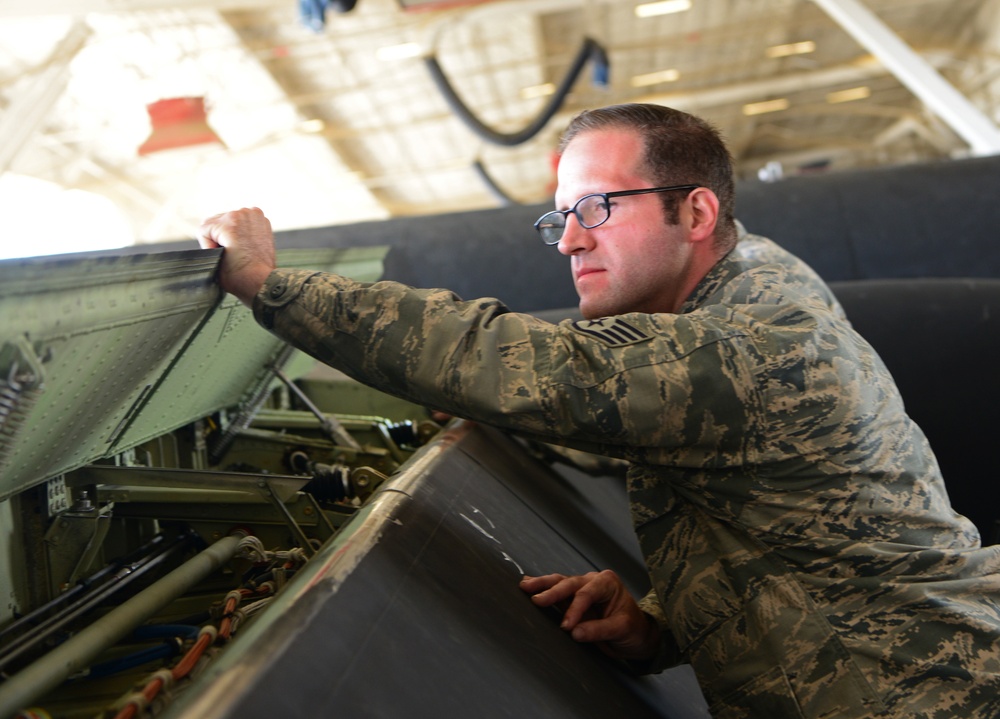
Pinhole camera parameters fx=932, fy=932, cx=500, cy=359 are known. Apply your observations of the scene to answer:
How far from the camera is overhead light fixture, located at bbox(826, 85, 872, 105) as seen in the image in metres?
16.8

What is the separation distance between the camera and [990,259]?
435 centimetres

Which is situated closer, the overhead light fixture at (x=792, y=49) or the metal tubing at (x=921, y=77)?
the metal tubing at (x=921, y=77)

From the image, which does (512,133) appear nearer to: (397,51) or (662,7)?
(397,51)

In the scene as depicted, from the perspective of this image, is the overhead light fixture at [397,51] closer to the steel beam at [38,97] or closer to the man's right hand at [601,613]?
the steel beam at [38,97]

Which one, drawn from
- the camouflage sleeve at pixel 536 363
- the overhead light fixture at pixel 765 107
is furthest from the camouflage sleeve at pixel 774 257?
the overhead light fixture at pixel 765 107

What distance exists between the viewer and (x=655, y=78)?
13984 millimetres

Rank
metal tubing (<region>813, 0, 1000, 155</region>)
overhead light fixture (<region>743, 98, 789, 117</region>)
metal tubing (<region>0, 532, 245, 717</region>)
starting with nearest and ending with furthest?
metal tubing (<region>0, 532, 245, 717</region>), metal tubing (<region>813, 0, 1000, 155</region>), overhead light fixture (<region>743, 98, 789, 117</region>)

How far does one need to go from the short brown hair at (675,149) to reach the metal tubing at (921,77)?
4.48 metres

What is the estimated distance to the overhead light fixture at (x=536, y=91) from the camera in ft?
41.7

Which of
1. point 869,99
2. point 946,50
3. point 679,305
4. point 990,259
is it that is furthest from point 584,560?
point 869,99

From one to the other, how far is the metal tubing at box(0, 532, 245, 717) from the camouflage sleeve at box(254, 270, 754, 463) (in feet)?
1.25

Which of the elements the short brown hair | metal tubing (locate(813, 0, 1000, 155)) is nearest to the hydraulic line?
the short brown hair

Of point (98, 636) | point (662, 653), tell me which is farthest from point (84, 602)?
point (662, 653)

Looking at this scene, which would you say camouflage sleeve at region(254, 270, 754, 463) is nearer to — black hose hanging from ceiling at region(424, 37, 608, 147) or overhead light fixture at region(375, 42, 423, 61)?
black hose hanging from ceiling at region(424, 37, 608, 147)
